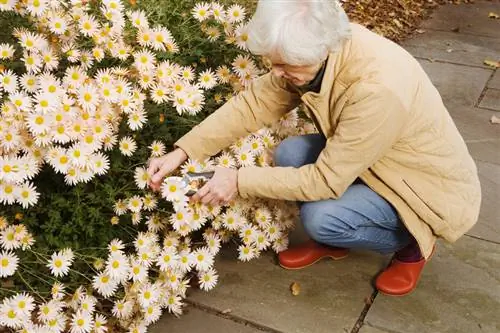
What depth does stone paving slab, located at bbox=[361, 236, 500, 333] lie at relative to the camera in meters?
2.73

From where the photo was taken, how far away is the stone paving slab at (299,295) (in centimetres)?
278

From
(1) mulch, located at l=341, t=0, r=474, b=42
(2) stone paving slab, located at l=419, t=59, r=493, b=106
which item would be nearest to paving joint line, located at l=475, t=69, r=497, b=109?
(2) stone paving slab, located at l=419, t=59, r=493, b=106

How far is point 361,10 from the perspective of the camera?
21.7 ft

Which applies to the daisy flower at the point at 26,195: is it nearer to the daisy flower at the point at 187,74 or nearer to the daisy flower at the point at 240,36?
the daisy flower at the point at 187,74

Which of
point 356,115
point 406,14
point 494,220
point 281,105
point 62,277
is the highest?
point 356,115

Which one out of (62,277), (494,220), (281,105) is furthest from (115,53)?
(494,220)

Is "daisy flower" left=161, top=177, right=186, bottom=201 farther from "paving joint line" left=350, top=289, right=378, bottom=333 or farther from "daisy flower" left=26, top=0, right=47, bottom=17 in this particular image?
"paving joint line" left=350, top=289, right=378, bottom=333

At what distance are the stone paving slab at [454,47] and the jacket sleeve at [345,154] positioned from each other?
3.40 meters

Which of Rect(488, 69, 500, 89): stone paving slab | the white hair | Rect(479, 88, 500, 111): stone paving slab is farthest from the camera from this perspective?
Rect(488, 69, 500, 89): stone paving slab

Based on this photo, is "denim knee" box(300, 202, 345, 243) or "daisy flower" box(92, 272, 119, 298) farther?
"denim knee" box(300, 202, 345, 243)

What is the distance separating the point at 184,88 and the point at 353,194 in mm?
823

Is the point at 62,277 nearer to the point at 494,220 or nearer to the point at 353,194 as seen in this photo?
the point at 353,194

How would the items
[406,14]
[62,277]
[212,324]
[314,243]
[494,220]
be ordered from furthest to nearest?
[406,14], [494,220], [314,243], [212,324], [62,277]

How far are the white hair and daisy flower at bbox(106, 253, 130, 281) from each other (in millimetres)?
955
